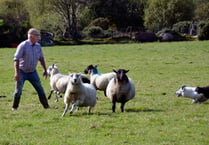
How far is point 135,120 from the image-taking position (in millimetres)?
12391

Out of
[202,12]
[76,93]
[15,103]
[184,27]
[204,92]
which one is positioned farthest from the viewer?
[202,12]

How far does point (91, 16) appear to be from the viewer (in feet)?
→ 285

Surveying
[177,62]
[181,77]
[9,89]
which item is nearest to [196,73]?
[181,77]

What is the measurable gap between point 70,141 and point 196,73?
18.5 metres

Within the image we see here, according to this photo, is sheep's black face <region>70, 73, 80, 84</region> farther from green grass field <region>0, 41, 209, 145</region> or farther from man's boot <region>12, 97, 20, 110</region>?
man's boot <region>12, 97, 20, 110</region>

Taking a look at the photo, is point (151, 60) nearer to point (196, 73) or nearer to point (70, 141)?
point (196, 73)

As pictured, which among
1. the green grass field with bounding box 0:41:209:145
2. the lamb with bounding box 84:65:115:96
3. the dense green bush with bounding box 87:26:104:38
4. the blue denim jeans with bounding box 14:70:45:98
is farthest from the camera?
the dense green bush with bounding box 87:26:104:38

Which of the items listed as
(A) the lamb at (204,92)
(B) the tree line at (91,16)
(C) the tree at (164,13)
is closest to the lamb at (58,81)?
(A) the lamb at (204,92)

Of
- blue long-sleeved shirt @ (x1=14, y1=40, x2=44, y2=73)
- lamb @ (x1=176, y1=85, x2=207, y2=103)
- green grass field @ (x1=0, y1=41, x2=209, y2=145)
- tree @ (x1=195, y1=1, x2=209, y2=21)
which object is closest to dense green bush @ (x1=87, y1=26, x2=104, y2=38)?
tree @ (x1=195, y1=1, x2=209, y2=21)

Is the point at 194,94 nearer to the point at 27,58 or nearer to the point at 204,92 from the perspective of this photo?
the point at 204,92

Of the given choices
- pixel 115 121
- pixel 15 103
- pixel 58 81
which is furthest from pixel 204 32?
pixel 115 121

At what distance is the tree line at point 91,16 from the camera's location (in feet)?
233

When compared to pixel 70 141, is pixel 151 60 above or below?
below

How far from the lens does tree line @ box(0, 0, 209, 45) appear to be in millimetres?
70938
